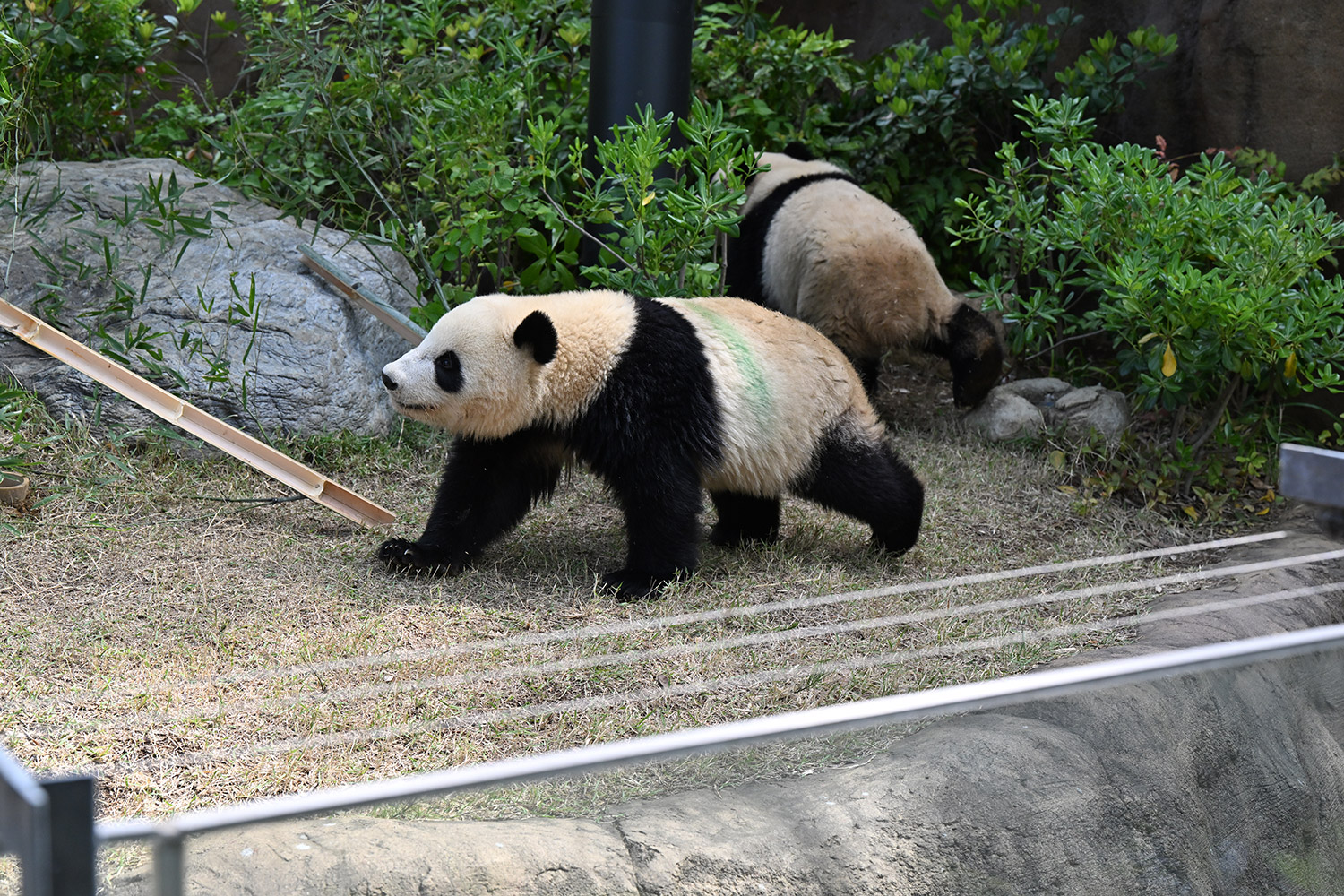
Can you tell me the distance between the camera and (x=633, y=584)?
264cm

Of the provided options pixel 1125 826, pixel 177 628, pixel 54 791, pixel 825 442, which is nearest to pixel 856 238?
pixel 825 442

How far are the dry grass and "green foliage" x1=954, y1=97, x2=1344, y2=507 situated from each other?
0.53 metres

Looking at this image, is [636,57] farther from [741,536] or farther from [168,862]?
[168,862]

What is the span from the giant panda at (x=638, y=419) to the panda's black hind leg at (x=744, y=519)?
0.09 m

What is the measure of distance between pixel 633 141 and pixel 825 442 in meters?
1.17

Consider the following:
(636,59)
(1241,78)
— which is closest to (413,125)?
(636,59)

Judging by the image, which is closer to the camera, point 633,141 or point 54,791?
point 54,791

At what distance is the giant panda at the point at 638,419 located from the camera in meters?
2.63

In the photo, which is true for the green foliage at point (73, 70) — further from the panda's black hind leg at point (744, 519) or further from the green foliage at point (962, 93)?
the green foliage at point (962, 93)

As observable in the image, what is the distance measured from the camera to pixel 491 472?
277 cm

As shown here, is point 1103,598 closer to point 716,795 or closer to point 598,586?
point 598,586

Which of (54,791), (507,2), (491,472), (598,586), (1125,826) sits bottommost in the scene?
(598,586)

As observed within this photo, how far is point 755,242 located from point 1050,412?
1.25 m

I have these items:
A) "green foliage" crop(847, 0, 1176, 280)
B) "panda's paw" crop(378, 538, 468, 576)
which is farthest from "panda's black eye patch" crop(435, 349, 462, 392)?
"green foliage" crop(847, 0, 1176, 280)
